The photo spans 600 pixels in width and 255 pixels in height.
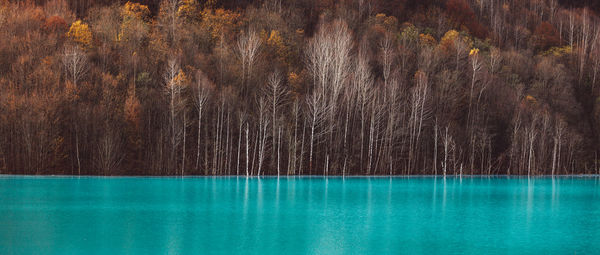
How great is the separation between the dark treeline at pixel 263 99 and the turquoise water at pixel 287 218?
822cm

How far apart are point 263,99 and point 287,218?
110 feet

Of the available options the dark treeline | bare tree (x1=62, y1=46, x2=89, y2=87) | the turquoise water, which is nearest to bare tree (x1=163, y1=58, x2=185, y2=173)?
the dark treeline

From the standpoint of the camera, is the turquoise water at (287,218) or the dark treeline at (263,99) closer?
the turquoise water at (287,218)

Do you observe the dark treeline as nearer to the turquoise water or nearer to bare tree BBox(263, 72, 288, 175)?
bare tree BBox(263, 72, 288, 175)

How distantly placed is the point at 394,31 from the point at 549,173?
3108 centimetres

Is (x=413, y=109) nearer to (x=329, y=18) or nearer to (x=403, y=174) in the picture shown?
(x=403, y=174)

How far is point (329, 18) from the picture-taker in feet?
301

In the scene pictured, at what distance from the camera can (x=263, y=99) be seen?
201 ft

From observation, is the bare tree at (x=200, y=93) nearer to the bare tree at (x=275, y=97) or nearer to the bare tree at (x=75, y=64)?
the bare tree at (x=275, y=97)

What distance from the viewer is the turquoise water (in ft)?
71.2

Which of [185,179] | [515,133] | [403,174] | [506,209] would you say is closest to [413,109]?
[403,174]

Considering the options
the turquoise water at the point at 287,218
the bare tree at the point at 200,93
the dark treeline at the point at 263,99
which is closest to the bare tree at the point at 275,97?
the dark treeline at the point at 263,99

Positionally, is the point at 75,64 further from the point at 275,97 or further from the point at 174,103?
the point at 275,97

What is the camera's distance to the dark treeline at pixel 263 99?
181ft
